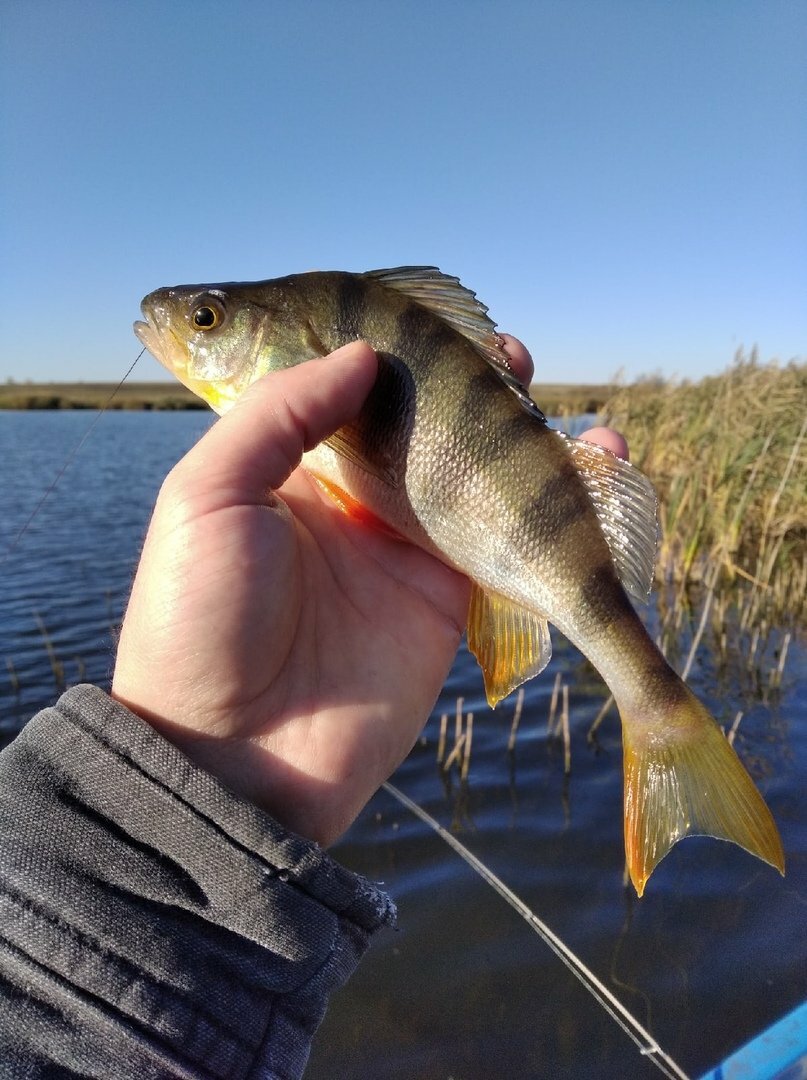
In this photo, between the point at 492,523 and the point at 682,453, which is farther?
the point at 682,453

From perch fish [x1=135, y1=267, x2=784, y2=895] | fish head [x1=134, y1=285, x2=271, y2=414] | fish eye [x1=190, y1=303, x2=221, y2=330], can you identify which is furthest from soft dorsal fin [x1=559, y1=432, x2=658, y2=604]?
fish eye [x1=190, y1=303, x2=221, y2=330]

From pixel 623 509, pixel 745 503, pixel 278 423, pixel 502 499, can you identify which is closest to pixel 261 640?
pixel 278 423

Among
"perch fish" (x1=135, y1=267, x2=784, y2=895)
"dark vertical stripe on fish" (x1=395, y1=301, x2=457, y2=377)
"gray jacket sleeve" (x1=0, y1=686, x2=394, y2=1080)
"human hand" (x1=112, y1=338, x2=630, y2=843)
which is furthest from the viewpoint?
"dark vertical stripe on fish" (x1=395, y1=301, x2=457, y2=377)

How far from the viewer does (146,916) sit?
159 cm

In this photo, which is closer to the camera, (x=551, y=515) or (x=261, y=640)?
(x=261, y=640)

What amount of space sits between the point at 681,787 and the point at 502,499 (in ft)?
3.29

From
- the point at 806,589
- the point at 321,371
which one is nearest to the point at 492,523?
the point at 321,371

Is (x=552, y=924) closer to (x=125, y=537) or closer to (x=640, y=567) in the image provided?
(x=640, y=567)

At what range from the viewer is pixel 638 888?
7.07ft

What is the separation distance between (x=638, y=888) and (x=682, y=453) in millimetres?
10160

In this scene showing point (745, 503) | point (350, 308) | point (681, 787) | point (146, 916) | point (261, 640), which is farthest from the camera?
point (745, 503)

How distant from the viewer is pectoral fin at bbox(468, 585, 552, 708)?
2480 millimetres

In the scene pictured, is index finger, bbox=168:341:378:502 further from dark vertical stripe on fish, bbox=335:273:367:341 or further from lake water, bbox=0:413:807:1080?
lake water, bbox=0:413:807:1080

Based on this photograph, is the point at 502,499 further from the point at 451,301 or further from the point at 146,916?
the point at 146,916
